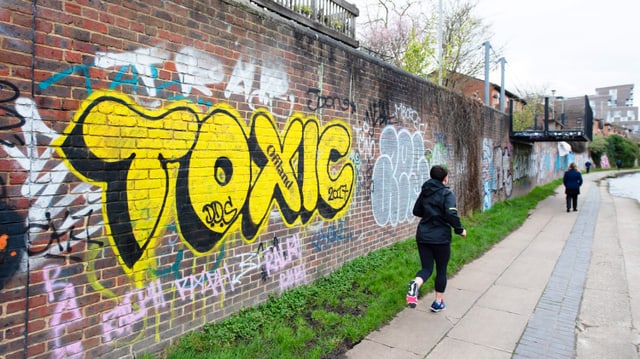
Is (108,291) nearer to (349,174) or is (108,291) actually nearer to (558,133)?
(349,174)

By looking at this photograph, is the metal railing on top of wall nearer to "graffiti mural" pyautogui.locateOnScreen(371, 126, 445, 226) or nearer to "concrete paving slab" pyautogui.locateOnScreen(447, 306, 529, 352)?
"graffiti mural" pyautogui.locateOnScreen(371, 126, 445, 226)

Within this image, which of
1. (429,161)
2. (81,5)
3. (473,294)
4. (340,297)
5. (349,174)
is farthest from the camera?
(429,161)

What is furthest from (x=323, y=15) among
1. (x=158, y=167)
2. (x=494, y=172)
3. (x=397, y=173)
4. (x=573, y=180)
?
(x=573, y=180)

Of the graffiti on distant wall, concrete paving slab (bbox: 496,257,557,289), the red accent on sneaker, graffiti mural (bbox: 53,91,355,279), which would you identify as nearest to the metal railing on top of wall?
graffiti mural (bbox: 53,91,355,279)

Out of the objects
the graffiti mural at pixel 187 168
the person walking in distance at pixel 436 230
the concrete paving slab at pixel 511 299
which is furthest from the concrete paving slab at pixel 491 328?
the graffiti mural at pixel 187 168

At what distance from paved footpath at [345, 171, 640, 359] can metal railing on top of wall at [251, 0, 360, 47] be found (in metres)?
4.00

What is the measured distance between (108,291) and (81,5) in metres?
2.06

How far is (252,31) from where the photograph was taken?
4.14 metres

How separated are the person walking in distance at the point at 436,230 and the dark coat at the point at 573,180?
10929mm

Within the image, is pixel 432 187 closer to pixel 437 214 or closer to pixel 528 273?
pixel 437 214

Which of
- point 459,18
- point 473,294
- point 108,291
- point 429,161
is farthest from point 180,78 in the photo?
point 459,18

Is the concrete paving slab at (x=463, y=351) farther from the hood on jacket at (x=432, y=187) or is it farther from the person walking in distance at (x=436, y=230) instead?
Answer: the hood on jacket at (x=432, y=187)

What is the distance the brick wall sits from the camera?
251cm

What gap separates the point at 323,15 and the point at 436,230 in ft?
12.1
